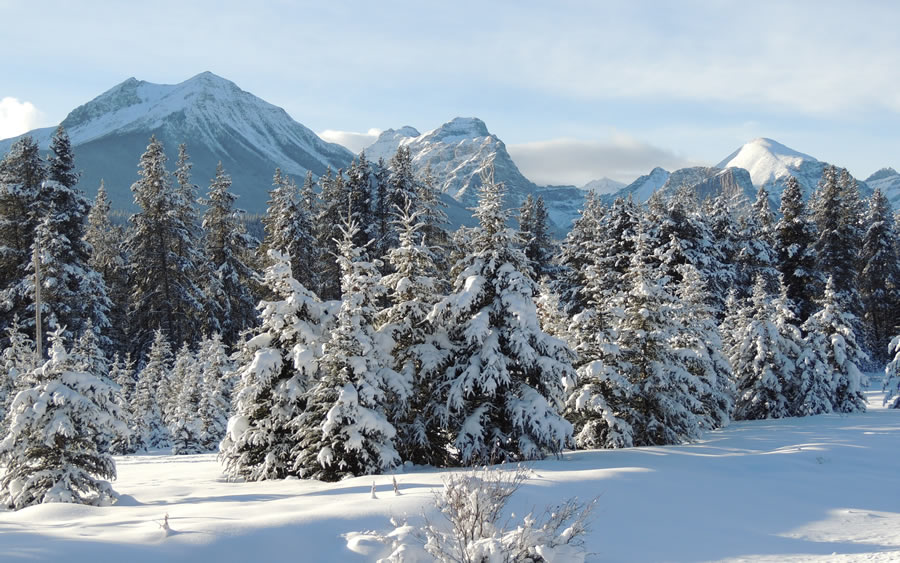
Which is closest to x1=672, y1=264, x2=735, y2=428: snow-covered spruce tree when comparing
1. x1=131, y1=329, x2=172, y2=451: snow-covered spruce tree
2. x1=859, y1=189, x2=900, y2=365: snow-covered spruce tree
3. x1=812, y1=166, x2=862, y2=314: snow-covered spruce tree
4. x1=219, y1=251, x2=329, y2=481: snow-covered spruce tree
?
x1=219, y1=251, x2=329, y2=481: snow-covered spruce tree

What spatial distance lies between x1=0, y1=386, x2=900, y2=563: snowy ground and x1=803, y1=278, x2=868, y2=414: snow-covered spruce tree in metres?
14.3

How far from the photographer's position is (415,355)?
16.1m

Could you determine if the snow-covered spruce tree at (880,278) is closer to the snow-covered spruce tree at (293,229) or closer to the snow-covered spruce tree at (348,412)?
the snow-covered spruce tree at (293,229)

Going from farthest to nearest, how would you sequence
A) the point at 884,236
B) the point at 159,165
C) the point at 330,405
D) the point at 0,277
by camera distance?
the point at 884,236
the point at 159,165
the point at 0,277
the point at 330,405

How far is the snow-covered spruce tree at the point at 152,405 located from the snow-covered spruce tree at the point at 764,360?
1051 inches

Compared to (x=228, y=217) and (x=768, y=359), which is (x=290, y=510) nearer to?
(x=768, y=359)

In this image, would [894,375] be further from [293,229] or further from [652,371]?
[293,229]

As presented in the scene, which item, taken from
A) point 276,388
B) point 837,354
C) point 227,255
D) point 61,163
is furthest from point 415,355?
point 227,255

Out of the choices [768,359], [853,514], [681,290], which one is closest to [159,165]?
[681,290]

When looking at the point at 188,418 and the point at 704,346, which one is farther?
the point at 188,418

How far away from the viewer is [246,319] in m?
46.1

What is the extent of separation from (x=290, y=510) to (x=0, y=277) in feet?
119

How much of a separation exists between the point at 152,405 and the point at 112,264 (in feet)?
77.9

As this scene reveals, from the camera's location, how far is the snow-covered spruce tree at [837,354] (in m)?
29.3
